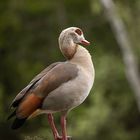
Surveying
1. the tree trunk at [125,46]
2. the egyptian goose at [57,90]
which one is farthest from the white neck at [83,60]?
the tree trunk at [125,46]

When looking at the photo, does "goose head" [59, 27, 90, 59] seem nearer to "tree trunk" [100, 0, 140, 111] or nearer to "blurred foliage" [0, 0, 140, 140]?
"blurred foliage" [0, 0, 140, 140]

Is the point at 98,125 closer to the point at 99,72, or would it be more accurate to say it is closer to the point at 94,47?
the point at 99,72

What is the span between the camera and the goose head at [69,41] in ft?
28.2

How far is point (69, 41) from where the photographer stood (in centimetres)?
866

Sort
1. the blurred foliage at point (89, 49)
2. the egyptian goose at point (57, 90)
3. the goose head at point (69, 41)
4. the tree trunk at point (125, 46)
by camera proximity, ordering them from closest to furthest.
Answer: the egyptian goose at point (57, 90), the goose head at point (69, 41), the blurred foliage at point (89, 49), the tree trunk at point (125, 46)

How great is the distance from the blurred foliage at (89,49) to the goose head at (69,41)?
12.1m

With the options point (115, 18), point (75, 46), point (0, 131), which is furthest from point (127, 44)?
point (75, 46)

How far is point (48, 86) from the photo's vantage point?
8.52 meters

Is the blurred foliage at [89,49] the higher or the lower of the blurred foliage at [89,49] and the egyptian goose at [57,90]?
the lower

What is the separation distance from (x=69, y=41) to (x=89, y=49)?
16.4 m

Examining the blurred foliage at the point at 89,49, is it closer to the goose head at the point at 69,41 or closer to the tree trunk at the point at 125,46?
the tree trunk at the point at 125,46

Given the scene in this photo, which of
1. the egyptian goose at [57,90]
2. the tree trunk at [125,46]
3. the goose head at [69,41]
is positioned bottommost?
the tree trunk at [125,46]

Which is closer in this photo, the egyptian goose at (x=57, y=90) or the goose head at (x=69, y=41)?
the egyptian goose at (x=57, y=90)

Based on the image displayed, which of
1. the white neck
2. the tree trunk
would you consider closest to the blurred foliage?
the tree trunk
